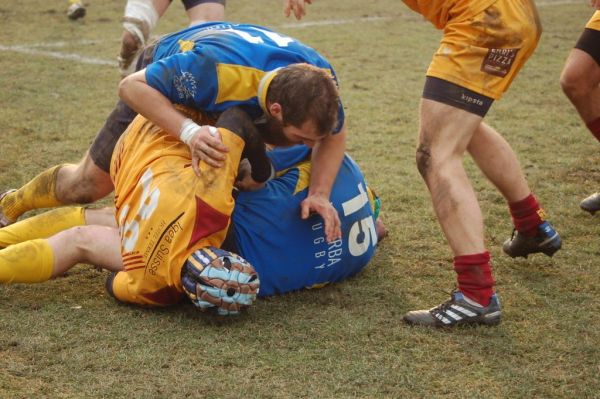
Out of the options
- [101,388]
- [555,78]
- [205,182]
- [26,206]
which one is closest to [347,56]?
[555,78]

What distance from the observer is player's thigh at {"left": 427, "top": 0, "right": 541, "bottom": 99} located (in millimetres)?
3438

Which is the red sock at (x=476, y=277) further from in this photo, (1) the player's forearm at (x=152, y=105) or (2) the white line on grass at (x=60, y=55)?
(2) the white line on grass at (x=60, y=55)

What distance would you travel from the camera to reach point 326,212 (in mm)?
3506

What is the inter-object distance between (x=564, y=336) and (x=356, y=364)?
81cm

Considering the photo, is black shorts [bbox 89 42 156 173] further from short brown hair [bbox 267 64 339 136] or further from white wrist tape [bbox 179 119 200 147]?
short brown hair [bbox 267 64 339 136]

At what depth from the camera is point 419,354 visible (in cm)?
310

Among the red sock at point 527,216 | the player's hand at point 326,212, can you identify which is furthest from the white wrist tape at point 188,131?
the red sock at point 527,216

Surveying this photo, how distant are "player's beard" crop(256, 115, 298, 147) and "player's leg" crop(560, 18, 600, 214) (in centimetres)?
173

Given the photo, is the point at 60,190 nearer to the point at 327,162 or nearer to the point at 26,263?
the point at 26,263

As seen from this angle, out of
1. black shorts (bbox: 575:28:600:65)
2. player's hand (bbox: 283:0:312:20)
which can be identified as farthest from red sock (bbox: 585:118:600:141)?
player's hand (bbox: 283:0:312:20)

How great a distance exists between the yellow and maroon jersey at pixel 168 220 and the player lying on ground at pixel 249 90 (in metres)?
0.09

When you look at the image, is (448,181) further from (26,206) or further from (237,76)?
(26,206)

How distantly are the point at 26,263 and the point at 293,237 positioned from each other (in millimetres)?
Answer: 1030

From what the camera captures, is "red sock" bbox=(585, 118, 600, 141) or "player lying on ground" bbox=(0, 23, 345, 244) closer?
"player lying on ground" bbox=(0, 23, 345, 244)
